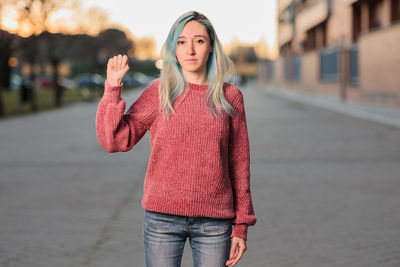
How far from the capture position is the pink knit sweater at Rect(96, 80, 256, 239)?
2572 mm

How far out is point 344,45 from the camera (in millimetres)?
34719

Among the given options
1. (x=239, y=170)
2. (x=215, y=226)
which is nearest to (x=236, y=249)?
(x=215, y=226)

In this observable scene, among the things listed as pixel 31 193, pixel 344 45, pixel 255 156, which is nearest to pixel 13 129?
pixel 255 156

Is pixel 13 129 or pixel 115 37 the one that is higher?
pixel 115 37

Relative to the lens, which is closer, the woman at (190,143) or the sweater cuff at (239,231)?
the woman at (190,143)

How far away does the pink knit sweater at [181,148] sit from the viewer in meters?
2.57

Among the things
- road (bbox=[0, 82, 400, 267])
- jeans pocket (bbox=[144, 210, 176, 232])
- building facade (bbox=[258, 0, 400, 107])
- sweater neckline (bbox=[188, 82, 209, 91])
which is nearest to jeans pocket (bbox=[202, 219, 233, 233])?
jeans pocket (bbox=[144, 210, 176, 232])

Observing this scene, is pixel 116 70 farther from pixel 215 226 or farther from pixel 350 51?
pixel 350 51

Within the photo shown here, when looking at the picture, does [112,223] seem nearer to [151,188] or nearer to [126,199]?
[126,199]

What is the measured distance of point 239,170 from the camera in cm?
272

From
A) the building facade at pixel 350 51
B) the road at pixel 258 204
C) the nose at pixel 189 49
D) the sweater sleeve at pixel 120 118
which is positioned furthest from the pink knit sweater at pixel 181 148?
the building facade at pixel 350 51

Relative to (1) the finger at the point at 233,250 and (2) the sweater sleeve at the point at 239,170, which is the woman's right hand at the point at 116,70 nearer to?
(2) the sweater sleeve at the point at 239,170

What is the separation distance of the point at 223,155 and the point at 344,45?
33.3 metres

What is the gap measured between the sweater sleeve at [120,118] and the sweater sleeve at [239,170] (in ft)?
1.11
